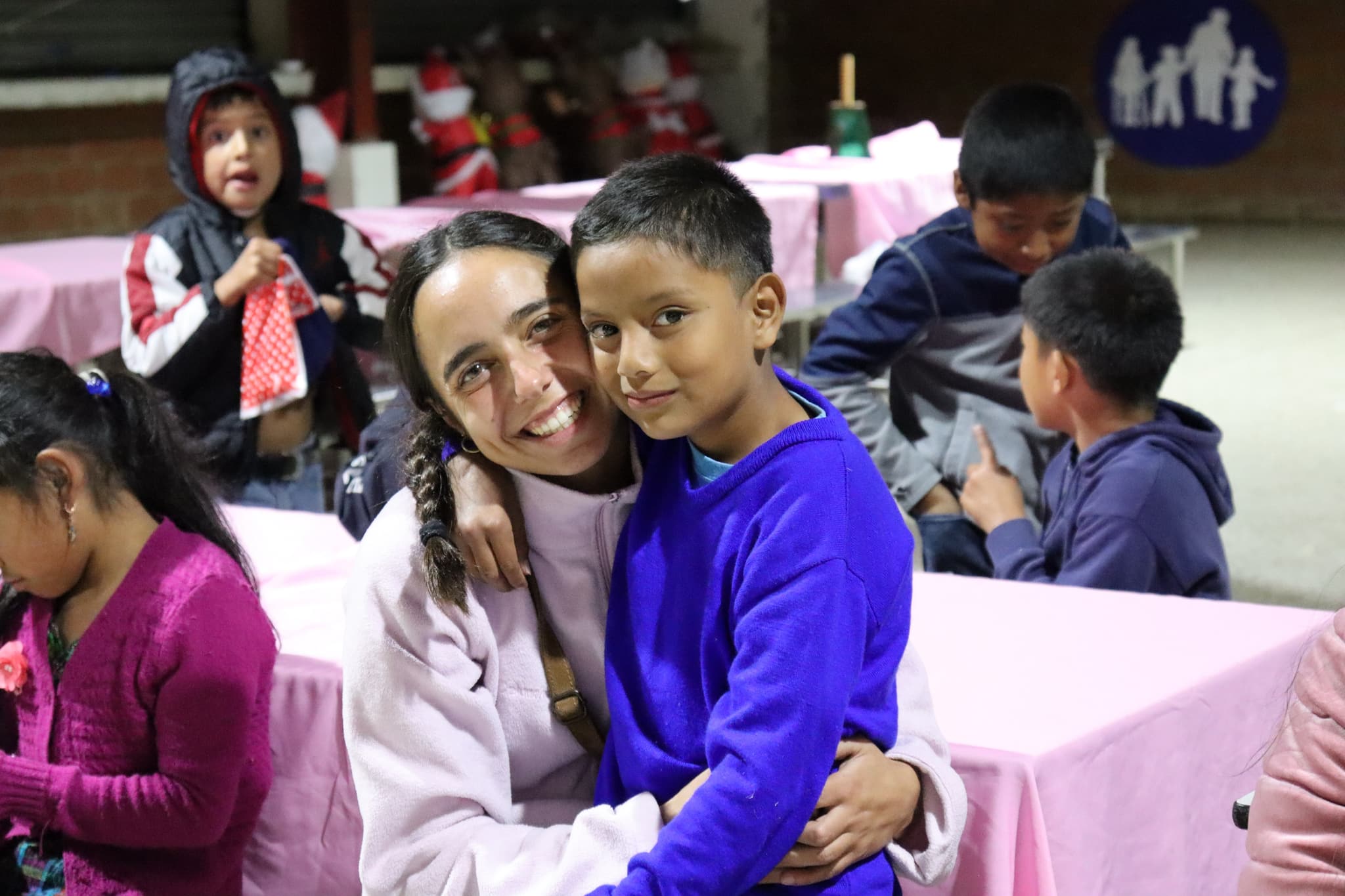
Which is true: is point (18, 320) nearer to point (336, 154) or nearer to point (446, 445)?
point (446, 445)

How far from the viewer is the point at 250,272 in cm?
280

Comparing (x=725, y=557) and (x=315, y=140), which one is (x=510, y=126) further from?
(x=725, y=557)

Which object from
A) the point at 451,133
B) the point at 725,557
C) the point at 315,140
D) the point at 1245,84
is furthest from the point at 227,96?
the point at 1245,84

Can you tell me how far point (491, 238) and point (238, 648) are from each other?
59 cm

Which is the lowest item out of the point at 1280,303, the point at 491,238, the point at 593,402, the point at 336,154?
the point at 1280,303

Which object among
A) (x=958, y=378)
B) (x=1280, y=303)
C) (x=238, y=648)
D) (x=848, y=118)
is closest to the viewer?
(x=238, y=648)

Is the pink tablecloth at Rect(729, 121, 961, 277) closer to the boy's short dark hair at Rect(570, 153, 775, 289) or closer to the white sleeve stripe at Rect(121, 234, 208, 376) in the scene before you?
the white sleeve stripe at Rect(121, 234, 208, 376)

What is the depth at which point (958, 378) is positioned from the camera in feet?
8.73

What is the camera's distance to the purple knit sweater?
5.24ft

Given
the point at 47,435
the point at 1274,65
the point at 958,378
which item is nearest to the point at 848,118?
the point at 958,378

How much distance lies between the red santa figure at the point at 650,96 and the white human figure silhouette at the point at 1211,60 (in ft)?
11.3

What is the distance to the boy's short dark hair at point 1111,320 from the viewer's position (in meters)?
2.19

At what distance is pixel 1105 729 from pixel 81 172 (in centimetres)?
625

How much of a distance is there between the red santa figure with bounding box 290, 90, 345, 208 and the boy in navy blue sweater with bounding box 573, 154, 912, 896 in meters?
5.19
